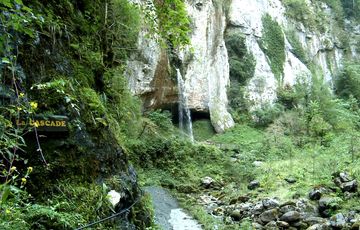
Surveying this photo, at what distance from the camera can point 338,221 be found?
7.42 metres

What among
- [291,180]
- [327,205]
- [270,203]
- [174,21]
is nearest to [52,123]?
[174,21]

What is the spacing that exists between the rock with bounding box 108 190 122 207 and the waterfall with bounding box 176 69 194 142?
16961mm

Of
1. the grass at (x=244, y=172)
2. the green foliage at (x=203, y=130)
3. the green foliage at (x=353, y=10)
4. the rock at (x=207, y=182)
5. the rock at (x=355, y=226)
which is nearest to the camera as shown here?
the rock at (x=355, y=226)

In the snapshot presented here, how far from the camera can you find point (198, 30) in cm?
2130

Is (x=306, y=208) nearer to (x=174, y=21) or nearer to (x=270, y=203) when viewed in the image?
(x=270, y=203)

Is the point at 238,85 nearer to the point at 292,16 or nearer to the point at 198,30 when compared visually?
the point at 198,30

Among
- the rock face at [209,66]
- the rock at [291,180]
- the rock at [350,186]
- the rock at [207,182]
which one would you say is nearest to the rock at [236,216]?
the rock at [350,186]

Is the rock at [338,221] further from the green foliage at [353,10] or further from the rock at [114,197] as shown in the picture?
the green foliage at [353,10]

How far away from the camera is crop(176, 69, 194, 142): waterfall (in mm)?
20297

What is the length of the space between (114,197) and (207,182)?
10.8 meters

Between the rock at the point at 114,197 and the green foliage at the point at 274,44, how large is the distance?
2564 centimetres

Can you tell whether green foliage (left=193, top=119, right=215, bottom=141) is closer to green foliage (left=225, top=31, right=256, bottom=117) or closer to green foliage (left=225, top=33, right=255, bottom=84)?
green foliage (left=225, top=31, right=256, bottom=117)

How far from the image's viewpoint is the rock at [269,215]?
856 cm

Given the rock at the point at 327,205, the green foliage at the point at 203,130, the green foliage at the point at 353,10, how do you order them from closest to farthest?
the rock at the point at 327,205 → the green foliage at the point at 203,130 → the green foliage at the point at 353,10
